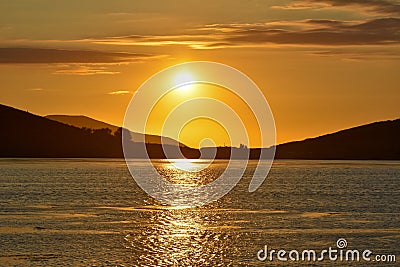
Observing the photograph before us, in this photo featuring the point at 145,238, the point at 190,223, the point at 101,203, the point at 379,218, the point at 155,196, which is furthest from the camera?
the point at 155,196

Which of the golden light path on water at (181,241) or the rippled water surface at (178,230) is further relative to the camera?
the rippled water surface at (178,230)

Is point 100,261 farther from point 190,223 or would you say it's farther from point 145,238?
point 190,223

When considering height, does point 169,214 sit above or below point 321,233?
above

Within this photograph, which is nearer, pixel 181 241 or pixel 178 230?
pixel 181 241

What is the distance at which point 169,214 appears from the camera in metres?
105

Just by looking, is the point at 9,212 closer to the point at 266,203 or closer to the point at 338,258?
the point at 266,203

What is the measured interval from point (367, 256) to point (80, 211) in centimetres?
4844

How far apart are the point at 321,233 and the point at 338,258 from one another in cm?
1622

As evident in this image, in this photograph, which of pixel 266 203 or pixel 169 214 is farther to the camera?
pixel 266 203

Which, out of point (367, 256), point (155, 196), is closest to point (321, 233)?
point (367, 256)

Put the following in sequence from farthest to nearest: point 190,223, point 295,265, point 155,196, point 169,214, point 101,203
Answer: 1. point 155,196
2. point 101,203
3. point 169,214
4. point 190,223
5. point 295,265

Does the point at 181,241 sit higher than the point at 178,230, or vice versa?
the point at 178,230

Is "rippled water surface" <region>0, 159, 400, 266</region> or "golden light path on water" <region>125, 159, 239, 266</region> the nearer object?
"golden light path on water" <region>125, 159, 239, 266</region>

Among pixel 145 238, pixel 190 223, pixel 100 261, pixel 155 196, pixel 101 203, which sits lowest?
pixel 100 261
